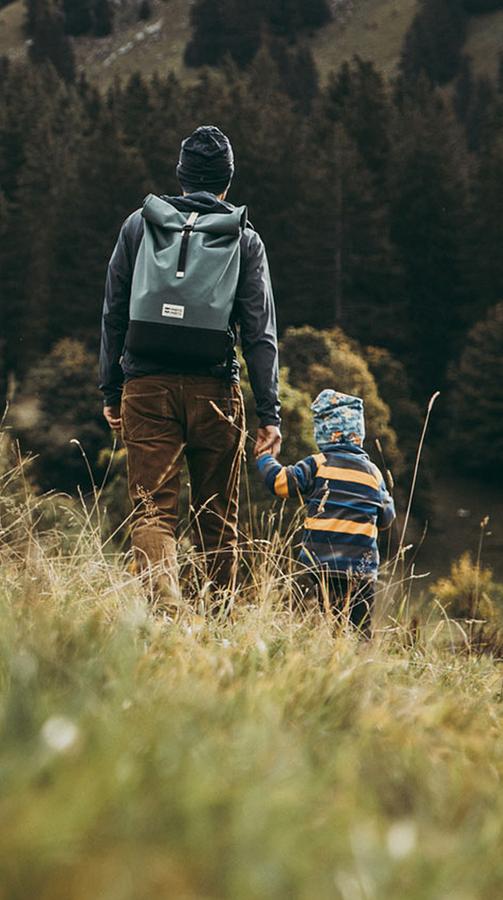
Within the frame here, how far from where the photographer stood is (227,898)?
1230 mm

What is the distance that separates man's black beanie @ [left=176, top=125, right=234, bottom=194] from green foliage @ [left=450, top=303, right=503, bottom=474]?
154 ft

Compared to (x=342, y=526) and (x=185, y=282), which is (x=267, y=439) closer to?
(x=342, y=526)

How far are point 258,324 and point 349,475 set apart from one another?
0.99 metres

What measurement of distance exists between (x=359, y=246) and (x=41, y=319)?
15.5 meters

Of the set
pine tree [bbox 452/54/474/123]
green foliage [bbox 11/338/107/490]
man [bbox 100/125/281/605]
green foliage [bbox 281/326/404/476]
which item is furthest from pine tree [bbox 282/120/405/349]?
man [bbox 100/125/281/605]

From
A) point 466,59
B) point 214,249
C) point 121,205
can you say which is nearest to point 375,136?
point 121,205

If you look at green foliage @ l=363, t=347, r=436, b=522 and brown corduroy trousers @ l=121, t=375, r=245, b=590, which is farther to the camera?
green foliage @ l=363, t=347, r=436, b=522

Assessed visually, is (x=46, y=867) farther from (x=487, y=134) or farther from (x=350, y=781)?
(x=487, y=134)

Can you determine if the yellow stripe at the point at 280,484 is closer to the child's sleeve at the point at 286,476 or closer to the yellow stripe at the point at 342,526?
the child's sleeve at the point at 286,476

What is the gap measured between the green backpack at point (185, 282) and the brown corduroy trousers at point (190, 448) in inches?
7.7

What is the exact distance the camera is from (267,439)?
16.4ft

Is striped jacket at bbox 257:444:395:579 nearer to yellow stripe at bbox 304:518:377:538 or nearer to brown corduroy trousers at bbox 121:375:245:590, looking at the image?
yellow stripe at bbox 304:518:377:538

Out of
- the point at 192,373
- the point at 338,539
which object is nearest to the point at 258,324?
the point at 192,373

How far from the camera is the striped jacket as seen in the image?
208 inches
